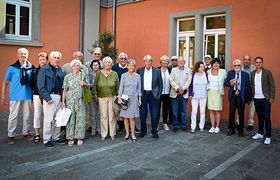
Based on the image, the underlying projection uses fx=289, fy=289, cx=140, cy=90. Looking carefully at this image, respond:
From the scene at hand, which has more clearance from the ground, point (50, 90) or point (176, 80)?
point (176, 80)

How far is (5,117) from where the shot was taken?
336 inches

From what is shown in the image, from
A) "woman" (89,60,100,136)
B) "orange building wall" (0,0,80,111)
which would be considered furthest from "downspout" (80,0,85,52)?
"woman" (89,60,100,136)

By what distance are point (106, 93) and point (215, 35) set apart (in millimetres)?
4576

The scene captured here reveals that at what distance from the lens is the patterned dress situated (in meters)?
5.75

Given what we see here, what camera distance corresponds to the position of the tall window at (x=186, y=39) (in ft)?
31.7

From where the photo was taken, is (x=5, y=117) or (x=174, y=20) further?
(x=174, y=20)

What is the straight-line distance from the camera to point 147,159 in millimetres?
5094

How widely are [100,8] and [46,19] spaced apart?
2.60m

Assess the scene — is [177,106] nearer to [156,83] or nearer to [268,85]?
[156,83]

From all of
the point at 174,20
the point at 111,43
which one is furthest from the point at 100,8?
the point at 174,20

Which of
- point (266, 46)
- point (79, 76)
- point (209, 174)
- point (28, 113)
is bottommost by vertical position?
point (209, 174)

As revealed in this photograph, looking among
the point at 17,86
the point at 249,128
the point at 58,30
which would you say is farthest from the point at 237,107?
the point at 58,30

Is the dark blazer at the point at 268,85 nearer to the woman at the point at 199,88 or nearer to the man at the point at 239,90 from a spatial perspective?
the man at the point at 239,90

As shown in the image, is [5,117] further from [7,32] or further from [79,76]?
[79,76]
